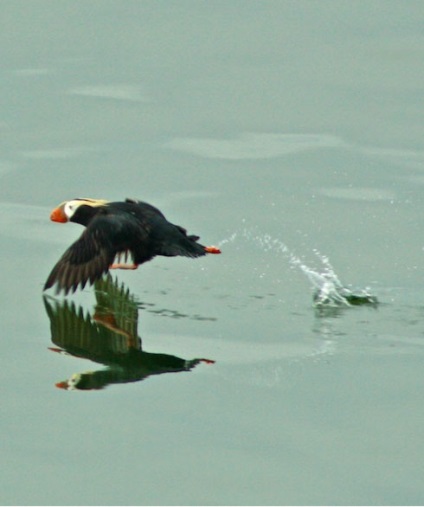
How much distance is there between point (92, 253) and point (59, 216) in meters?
1.33

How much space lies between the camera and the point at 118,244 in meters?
12.3

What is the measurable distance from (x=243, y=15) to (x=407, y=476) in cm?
1221

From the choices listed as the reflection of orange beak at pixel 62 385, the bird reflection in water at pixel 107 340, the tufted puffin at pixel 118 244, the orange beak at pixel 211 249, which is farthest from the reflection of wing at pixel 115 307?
the reflection of orange beak at pixel 62 385

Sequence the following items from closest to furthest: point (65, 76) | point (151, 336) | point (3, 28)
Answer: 1. point (151, 336)
2. point (65, 76)
3. point (3, 28)

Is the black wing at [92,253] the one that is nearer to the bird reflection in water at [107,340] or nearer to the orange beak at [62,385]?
the bird reflection in water at [107,340]

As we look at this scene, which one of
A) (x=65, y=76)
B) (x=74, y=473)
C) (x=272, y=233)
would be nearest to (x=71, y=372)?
(x=74, y=473)

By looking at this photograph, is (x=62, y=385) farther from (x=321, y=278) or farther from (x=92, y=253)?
(x=321, y=278)

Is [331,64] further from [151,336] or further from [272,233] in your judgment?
[151,336]

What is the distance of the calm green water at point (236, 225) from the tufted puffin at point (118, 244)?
0.65 feet

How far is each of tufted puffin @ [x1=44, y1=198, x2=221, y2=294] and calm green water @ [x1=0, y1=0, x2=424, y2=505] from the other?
20 centimetres

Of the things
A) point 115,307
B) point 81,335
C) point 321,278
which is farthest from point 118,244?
point 321,278

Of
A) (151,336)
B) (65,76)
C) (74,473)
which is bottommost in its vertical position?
(74,473)

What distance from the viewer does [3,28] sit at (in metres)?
19.8

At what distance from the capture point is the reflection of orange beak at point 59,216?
43.5 ft
